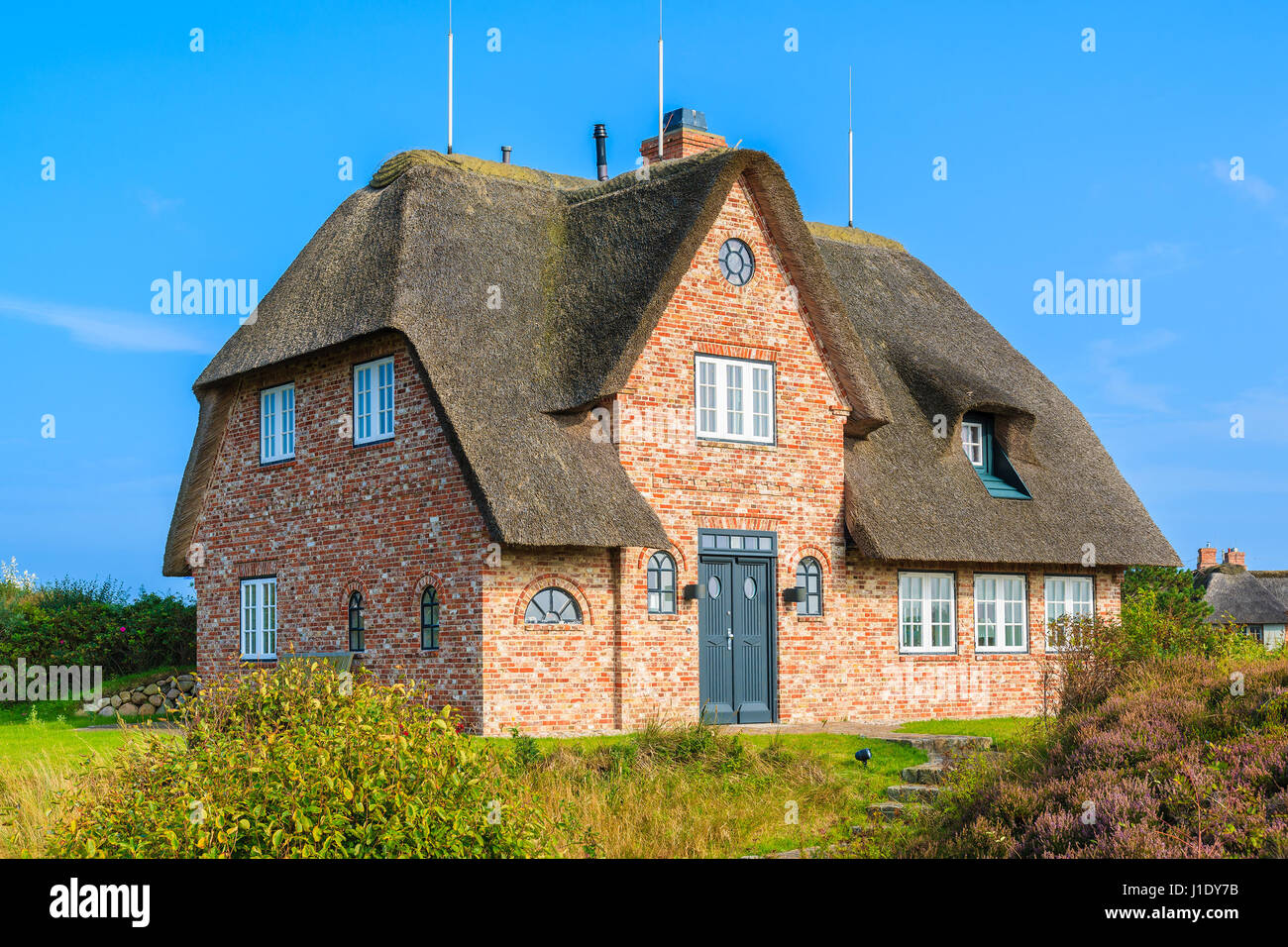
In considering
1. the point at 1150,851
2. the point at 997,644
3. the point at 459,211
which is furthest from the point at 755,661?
the point at 1150,851

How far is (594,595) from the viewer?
1750cm

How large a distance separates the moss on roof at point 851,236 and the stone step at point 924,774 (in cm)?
1374

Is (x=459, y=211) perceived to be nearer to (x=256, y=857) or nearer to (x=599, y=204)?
(x=599, y=204)

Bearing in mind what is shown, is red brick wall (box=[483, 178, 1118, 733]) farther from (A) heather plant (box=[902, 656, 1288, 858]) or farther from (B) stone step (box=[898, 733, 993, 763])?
(A) heather plant (box=[902, 656, 1288, 858])

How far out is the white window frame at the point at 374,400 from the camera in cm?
1885

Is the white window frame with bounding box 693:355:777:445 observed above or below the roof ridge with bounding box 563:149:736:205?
below

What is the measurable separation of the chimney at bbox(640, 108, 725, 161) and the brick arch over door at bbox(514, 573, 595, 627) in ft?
30.6

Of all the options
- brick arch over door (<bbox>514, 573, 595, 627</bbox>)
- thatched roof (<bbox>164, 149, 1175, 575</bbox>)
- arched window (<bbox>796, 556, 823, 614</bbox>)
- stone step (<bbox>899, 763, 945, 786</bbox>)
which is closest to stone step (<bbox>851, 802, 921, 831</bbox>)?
stone step (<bbox>899, 763, 945, 786</bbox>)

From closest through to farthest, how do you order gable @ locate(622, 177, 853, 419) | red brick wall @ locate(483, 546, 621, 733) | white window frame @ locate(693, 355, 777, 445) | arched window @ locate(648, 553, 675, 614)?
red brick wall @ locate(483, 546, 621, 733), arched window @ locate(648, 553, 675, 614), gable @ locate(622, 177, 853, 419), white window frame @ locate(693, 355, 777, 445)

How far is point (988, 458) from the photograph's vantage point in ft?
76.5

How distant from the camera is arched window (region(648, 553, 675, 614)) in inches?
708

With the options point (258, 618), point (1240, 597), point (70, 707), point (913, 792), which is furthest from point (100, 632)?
point (1240, 597)
